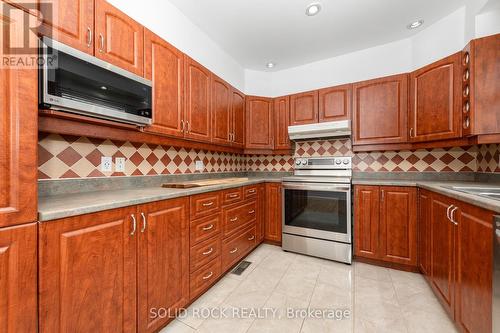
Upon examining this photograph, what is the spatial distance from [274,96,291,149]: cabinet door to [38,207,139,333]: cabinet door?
2.23 metres

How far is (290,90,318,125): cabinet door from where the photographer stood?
2.80 metres

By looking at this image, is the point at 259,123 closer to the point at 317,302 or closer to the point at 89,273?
the point at 317,302

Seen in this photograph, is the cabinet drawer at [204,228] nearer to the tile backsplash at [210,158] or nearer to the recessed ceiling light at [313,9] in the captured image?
the tile backsplash at [210,158]

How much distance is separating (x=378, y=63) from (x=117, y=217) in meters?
3.14

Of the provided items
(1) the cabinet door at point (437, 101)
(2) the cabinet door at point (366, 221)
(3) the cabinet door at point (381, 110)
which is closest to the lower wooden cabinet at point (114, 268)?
(2) the cabinet door at point (366, 221)

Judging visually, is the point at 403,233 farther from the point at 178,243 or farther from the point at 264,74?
the point at 264,74

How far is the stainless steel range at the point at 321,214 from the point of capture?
2291mm

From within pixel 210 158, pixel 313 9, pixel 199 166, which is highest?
pixel 313 9

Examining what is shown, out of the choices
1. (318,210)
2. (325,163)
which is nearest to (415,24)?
(325,163)

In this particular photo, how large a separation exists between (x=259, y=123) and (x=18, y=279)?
2.68 meters

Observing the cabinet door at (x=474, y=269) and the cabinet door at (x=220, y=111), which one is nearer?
the cabinet door at (x=474, y=269)

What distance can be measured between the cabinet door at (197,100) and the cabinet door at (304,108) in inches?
49.7

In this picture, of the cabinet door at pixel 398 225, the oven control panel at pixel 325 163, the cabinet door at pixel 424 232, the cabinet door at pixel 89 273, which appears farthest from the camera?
the oven control panel at pixel 325 163

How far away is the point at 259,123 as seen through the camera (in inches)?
120
